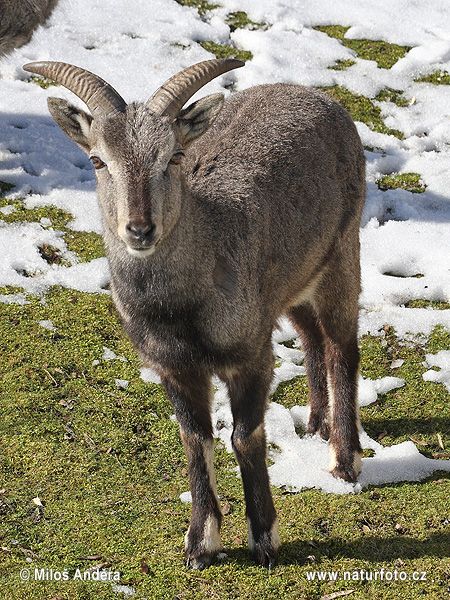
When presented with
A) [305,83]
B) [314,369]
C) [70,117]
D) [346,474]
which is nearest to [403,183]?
[305,83]

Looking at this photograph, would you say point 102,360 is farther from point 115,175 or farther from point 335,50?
point 335,50

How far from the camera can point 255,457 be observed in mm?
6387

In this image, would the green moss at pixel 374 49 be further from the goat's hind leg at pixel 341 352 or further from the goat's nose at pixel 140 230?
the goat's nose at pixel 140 230

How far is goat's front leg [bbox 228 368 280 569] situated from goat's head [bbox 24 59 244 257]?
146 centimetres

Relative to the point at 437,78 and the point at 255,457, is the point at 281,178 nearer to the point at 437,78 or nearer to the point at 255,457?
the point at 255,457

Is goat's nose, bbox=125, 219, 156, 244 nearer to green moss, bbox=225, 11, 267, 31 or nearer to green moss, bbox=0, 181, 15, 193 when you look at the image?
green moss, bbox=0, 181, 15, 193

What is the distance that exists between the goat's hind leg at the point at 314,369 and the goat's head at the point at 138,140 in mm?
2756

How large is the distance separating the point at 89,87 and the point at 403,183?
688cm

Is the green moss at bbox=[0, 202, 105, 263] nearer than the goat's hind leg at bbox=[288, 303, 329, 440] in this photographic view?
No

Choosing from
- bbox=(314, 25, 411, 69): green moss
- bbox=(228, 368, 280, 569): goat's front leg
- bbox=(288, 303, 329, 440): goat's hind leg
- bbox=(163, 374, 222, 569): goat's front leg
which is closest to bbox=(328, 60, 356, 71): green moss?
bbox=(314, 25, 411, 69): green moss

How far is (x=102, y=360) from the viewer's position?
28.4 feet

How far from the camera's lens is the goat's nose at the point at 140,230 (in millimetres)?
5297

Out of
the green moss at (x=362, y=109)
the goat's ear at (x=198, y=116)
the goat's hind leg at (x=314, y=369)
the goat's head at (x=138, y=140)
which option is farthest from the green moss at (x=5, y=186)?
the goat's ear at (x=198, y=116)

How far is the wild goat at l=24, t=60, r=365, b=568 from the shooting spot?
18.9 ft
